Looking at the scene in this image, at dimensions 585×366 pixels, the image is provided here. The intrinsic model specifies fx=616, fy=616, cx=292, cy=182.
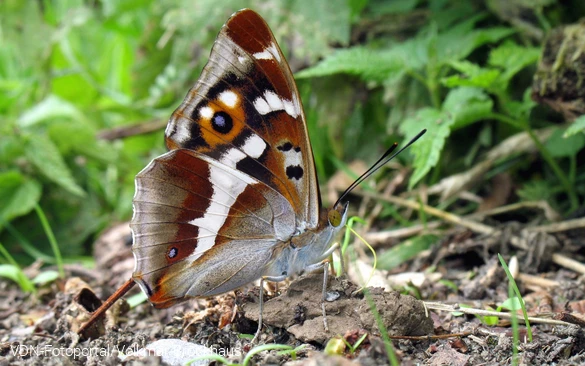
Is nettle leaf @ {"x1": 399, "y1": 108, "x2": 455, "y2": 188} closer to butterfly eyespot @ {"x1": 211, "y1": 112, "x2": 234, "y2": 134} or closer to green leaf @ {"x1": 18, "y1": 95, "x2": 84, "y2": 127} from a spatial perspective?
butterfly eyespot @ {"x1": 211, "y1": 112, "x2": 234, "y2": 134}

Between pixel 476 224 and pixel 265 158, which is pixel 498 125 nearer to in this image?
pixel 476 224

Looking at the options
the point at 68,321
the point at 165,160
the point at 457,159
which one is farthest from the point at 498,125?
the point at 68,321

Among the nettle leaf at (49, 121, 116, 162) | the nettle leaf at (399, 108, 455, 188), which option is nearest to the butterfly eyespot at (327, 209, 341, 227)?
the nettle leaf at (399, 108, 455, 188)

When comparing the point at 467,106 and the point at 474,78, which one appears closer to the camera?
the point at 474,78

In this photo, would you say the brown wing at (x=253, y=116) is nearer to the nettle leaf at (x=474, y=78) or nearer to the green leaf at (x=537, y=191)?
the nettle leaf at (x=474, y=78)

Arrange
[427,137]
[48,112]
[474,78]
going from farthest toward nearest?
[48,112] → [474,78] → [427,137]

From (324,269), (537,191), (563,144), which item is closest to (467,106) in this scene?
(563,144)

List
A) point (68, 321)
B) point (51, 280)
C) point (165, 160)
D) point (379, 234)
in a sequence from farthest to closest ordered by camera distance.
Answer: point (379, 234) < point (51, 280) < point (68, 321) < point (165, 160)

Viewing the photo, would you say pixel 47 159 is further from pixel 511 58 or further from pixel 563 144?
pixel 563 144
